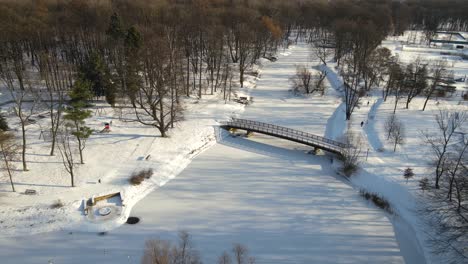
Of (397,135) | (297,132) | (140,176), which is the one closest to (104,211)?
(140,176)

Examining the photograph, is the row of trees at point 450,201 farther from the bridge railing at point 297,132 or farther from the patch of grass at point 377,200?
the bridge railing at point 297,132

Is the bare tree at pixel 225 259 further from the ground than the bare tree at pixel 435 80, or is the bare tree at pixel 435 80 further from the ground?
the bare tree at pixel 435 80

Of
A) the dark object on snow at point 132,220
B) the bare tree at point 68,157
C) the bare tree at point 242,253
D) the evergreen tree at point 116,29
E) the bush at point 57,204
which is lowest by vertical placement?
the dark object on snow at point 132,220

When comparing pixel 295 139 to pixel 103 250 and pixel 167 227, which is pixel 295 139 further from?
pixel 103 250

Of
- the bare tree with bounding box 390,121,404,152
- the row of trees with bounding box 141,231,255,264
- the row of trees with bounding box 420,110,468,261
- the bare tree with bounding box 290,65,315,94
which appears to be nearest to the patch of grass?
the row of trees with bounding box 420,110,468,261

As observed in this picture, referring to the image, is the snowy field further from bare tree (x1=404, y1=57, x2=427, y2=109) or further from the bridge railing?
bare tree (x1=404, y1=57, x2=427, y2=109)

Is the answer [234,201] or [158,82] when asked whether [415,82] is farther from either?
[158,82]

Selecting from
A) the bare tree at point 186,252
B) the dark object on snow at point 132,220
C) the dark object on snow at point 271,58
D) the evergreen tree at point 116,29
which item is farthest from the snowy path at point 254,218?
the dark object on snow at point 271,58
